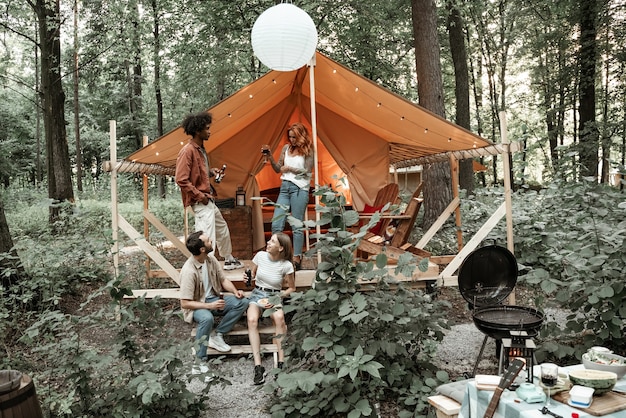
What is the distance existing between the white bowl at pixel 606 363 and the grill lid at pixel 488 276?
1.33 m

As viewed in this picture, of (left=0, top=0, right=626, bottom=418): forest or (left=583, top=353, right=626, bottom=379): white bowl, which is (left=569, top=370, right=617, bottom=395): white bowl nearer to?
(left=583, top=353, right=626, bottom=379): white bowl

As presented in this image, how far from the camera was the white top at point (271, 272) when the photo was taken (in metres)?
3.73

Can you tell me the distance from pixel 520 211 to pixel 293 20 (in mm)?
4489

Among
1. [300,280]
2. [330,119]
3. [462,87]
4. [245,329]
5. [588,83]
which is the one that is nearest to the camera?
[245,329]

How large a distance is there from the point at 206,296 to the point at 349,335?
142 centimetres

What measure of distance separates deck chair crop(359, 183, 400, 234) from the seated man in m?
2.07

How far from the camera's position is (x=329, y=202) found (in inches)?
112

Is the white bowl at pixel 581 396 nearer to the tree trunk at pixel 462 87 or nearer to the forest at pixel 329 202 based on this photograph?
the forest at pixel 329 202

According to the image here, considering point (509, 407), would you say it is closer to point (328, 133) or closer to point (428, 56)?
point (328, 133)

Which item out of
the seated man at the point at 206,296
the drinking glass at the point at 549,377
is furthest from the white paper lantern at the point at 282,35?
the drinking glass at the point at 549,377

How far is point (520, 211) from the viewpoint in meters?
6.44

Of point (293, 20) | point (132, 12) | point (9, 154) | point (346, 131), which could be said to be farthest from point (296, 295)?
point (9, 154)

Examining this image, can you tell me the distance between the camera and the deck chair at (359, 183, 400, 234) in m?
5.40

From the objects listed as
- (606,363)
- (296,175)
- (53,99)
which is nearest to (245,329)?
(296,175)
